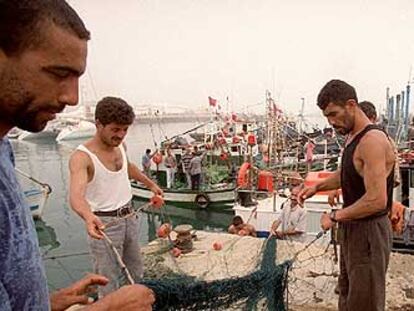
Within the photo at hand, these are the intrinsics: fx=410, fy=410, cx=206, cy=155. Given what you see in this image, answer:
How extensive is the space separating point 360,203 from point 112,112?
6.02ft

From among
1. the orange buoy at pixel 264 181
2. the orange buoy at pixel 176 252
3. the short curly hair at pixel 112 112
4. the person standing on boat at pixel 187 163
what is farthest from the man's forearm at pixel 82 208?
the person standing on boat at pixel 187 163

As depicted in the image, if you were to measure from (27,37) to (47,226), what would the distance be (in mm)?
15024

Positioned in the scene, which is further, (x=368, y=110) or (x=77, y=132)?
(x=77, y=132)

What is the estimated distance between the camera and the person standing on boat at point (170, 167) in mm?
17672

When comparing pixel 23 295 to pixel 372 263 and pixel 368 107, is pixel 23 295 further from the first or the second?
pixel 368 107

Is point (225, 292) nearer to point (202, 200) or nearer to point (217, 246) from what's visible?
point (217, 246)

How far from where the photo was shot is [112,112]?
3.02 m

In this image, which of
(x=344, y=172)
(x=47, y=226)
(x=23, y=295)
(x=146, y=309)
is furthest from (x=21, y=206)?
(x=47, y=226)

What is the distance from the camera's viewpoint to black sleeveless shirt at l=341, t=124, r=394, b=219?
270 centimetres

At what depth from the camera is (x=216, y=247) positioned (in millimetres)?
7109

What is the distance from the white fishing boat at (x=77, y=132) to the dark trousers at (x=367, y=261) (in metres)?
60.1

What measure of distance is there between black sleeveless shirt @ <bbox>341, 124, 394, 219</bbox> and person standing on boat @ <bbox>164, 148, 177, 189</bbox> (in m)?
15.0

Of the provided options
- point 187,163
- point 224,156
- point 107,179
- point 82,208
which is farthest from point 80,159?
point 224,156

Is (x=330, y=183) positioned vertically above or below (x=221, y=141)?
above
